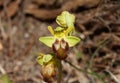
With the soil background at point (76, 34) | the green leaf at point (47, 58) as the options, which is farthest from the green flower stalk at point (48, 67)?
the soil background at point (76, 34)

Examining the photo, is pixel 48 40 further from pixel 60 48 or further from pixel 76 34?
pixel 76 34

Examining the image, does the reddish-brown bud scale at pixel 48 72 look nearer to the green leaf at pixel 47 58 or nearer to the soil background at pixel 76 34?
the green leaf at pixel 47 58

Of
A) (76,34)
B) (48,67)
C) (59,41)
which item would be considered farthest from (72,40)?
(76,34)

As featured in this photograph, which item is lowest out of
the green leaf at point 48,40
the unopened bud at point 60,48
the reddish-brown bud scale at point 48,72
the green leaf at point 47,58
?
the reddish-brown bud scale at point 48,72

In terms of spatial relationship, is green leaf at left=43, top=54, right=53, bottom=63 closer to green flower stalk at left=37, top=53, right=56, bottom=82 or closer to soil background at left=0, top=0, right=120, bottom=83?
green flower stalk at left=37, top=53, right=56, bottom=82

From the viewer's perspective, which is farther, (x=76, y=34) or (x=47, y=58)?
(x=76, y=34)
